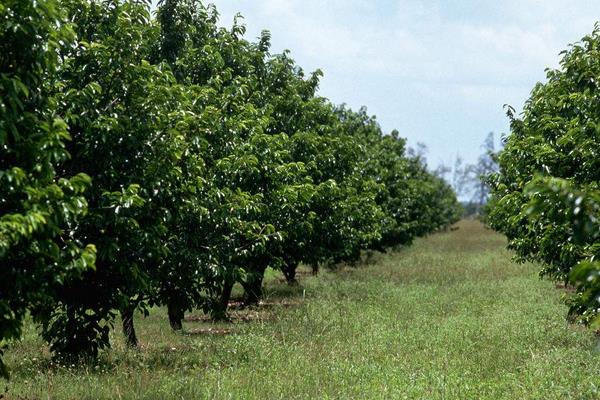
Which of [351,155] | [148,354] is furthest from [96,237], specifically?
[351,155]

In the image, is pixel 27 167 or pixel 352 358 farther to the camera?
pixel 352 358

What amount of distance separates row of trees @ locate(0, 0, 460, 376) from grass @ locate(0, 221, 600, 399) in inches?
43.6

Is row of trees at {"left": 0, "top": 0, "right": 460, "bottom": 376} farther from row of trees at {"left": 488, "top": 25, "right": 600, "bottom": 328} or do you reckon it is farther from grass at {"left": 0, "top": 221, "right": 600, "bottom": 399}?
row of trees at {"left": 488, "top": 25, "right": 600, "bottom": 328}

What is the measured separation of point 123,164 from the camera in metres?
11.7

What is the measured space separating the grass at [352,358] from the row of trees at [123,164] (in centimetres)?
111

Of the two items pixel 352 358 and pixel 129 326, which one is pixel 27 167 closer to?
pixel 352 358

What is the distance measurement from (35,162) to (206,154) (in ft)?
23.2

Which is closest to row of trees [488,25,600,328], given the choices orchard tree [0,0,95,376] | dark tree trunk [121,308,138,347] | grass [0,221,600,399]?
grass [0,221,600,399]

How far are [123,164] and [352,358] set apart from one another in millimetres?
5937

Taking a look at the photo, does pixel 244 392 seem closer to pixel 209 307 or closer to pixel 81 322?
pixel 81 322

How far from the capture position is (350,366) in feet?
41.1

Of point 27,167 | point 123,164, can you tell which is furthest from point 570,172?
point 27,167

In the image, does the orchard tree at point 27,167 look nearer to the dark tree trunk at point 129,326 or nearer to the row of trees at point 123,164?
the row of trees at point 123,164

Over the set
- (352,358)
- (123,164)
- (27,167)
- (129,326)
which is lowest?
(352,358)
